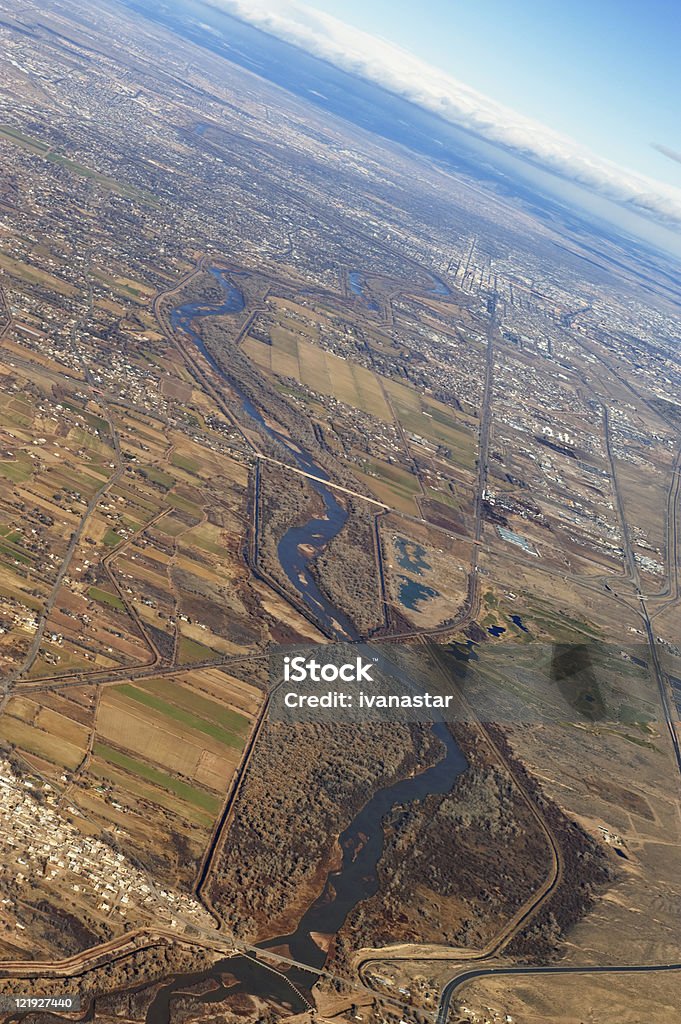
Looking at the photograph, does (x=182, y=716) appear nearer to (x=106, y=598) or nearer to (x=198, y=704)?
(x=198, y=704)

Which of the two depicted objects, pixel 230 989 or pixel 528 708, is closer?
pixel 230 989

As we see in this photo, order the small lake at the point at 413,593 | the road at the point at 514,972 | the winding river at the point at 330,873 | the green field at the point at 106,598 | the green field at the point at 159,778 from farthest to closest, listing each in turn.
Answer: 1. the small lake at the point at 413,593
2. the green field at the point at 106,598
3. the green field at the point at 159,778
4. the road at the point at 514,972
5. the winding river at the point at 330,873

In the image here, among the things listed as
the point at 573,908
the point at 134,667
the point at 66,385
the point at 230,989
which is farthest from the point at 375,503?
the point at 230,989

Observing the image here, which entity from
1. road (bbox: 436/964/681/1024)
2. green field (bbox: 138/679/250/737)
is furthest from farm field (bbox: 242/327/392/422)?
road (bbox: 436/964/681/1024)

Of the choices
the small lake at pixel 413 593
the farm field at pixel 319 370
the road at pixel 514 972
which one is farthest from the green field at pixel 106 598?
the farm field at pixel 319 370

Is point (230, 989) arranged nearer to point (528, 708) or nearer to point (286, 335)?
point (528, 708)

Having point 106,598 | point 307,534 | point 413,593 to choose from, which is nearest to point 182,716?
point 106,598

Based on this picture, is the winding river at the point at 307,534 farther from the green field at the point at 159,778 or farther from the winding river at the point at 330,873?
the green field at the point at 159,778

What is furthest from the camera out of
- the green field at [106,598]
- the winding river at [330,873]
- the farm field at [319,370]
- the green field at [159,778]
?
the farm field at [319,370]
